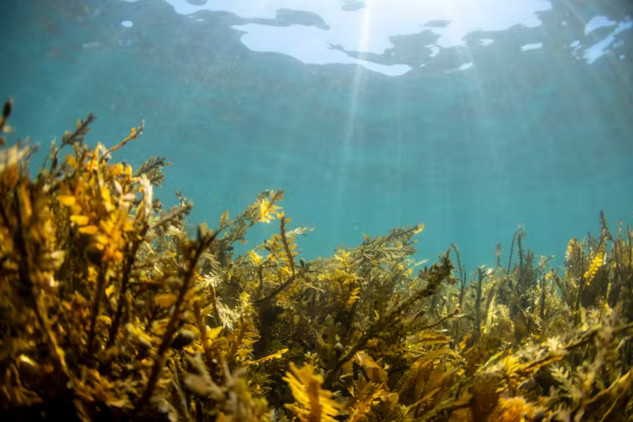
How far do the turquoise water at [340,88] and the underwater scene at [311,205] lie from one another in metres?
0.15

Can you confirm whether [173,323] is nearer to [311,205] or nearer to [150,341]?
[150,341]

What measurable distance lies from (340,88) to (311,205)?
33.1 m

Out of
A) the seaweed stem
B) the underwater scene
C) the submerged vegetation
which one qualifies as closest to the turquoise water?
the underwater scene

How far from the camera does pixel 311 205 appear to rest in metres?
53.0

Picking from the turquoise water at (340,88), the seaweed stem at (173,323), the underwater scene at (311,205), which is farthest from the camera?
the turquoise water at (340,88)

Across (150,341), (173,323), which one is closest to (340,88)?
(150,341)

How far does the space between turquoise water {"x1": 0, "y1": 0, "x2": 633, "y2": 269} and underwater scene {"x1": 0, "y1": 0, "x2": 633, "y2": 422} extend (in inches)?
6.0

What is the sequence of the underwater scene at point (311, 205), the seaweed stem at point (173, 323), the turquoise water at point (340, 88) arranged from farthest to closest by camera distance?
the turquoise water at point (340, 88) → the underwater scene at point (311, 205) → the seaweed stem at point (173, 323)

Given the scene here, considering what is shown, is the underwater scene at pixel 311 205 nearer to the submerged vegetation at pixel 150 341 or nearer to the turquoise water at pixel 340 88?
the submerged vegetation at pixel 150 341

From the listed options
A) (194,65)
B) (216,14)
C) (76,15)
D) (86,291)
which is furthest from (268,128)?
(86,291)

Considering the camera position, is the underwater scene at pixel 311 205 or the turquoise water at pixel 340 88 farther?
the turquoise water at pixel 340 88

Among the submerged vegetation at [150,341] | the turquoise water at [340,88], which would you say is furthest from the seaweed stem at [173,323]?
the turquoise water at [340,88]

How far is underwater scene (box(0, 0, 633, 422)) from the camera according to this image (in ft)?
2.60

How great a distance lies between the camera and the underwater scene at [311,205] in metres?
0.79
